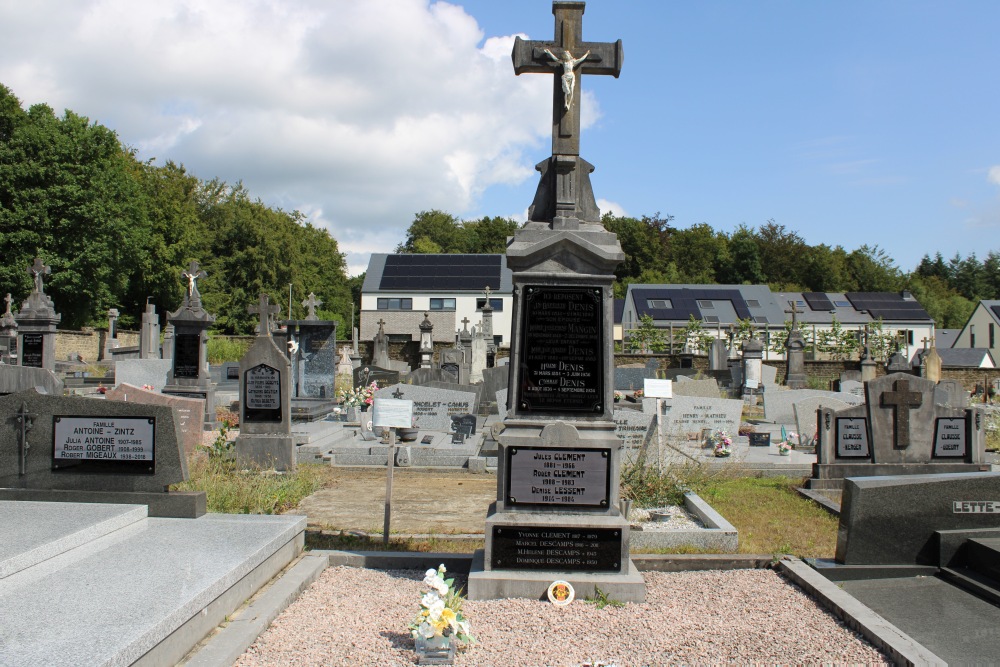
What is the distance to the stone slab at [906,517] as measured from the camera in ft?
18.4

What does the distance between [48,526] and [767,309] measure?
52.8 meters

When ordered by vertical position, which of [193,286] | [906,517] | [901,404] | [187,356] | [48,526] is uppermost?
[193,286]

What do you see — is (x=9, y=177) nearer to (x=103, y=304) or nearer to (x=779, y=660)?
(x=103, y=304)

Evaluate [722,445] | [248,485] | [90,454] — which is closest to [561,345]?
[90,454]

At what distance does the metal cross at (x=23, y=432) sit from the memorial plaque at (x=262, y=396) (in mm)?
5091

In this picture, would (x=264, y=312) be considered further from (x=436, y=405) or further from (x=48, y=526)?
(x=48, y=526)

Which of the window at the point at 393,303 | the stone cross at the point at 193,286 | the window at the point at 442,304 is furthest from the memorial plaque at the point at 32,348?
the window at the point at 442,304

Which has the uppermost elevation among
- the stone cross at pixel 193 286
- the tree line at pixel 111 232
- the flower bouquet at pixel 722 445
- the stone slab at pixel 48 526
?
the tree line at pixel 111 232

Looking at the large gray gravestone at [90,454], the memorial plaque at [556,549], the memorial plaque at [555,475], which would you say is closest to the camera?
the memorial plaque at [556,549]

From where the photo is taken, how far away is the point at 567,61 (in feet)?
19.3

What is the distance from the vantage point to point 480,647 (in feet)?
13.9

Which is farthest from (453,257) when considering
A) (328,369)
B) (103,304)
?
(328,369)

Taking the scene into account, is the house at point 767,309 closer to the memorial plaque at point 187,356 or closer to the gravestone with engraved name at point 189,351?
the gravestone with engraved name at point 189,351

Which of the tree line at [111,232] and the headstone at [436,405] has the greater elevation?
the tree line at [111,232]
